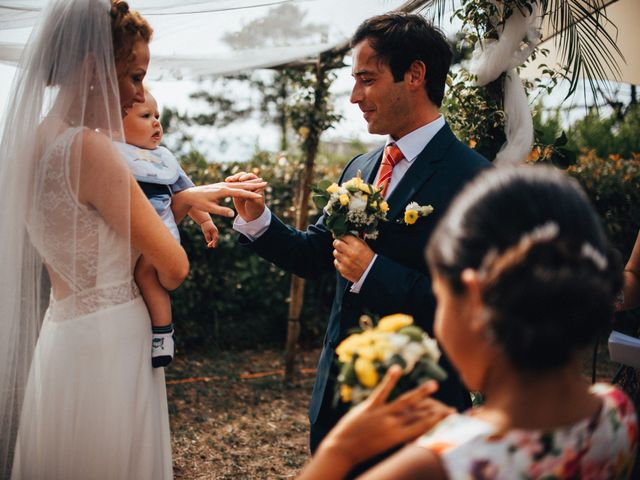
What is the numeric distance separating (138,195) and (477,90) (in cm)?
237

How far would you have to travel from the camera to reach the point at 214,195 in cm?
264

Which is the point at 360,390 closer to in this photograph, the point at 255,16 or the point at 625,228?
the point at 255,16

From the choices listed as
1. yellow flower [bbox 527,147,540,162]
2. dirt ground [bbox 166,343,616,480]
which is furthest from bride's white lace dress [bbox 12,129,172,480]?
yellow flower [bbox 527,147,540,162]

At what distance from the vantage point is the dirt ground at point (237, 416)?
454 centimetres

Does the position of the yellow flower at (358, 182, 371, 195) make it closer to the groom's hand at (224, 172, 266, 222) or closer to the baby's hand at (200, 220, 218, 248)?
the groom's hand at (224, 172, 266, 222)

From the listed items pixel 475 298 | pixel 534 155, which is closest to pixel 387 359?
pixel 475 298

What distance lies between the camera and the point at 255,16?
169 inches

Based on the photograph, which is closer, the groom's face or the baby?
the baby

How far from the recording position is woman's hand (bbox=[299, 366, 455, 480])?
1.32 metres

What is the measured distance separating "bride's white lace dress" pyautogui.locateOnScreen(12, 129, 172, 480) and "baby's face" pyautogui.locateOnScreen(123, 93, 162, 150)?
788mm

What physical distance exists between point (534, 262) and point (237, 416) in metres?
4.70

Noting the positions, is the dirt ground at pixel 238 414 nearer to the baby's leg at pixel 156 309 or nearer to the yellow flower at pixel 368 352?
the baby's leg at pixel 156 309

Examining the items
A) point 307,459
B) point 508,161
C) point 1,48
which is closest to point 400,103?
point 508,161

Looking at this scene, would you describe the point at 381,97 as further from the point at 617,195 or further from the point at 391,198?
the point at 617,195
